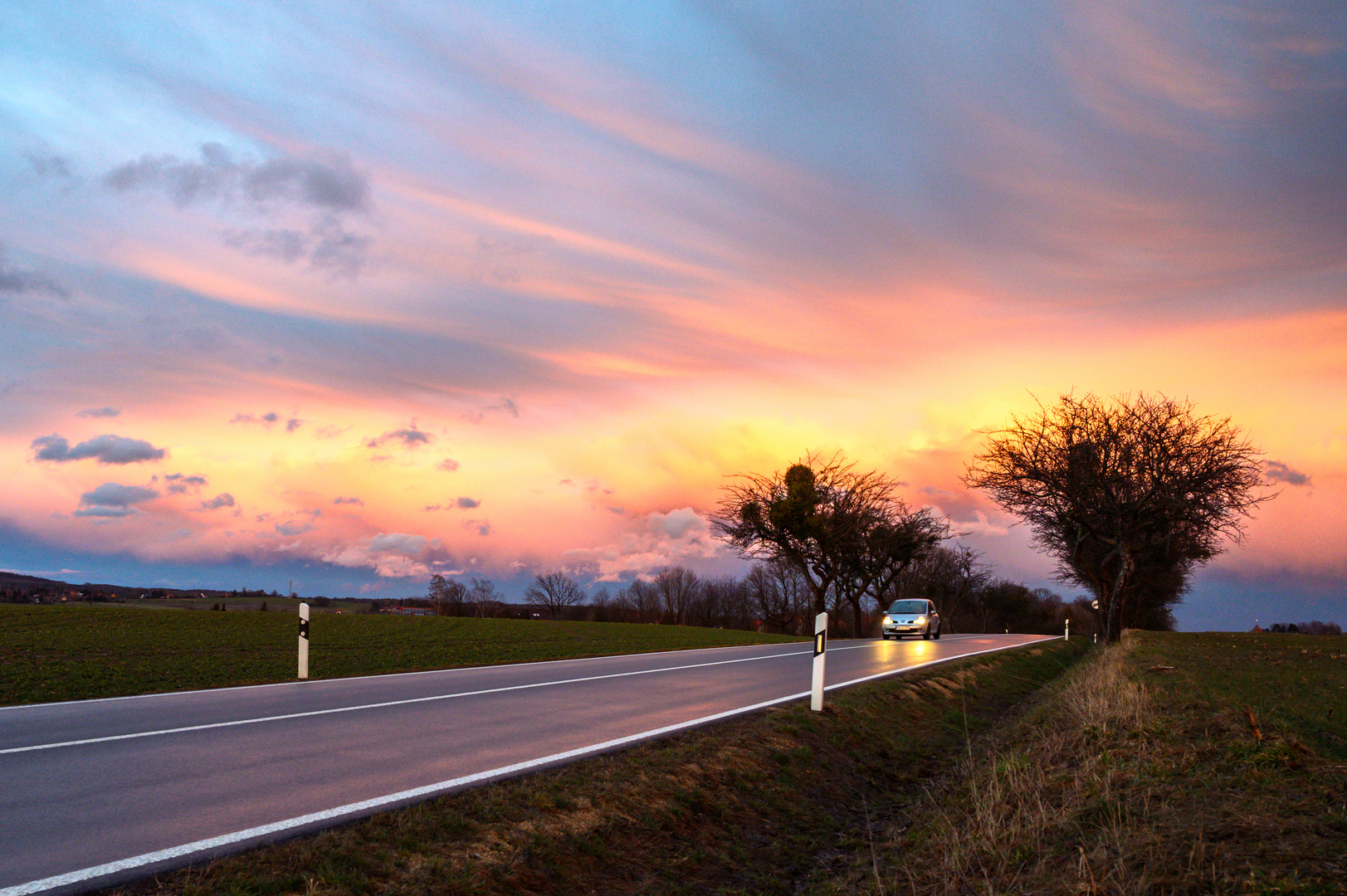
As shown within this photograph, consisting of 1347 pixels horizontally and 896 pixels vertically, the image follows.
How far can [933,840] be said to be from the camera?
6750 mm

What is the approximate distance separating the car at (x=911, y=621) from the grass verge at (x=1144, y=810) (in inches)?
840

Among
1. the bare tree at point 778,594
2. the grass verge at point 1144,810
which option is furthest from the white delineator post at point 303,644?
the bare tree at point 778,594

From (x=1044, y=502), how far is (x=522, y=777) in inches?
1285

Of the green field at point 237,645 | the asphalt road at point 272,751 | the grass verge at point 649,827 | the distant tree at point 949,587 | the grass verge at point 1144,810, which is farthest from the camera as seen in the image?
the distant tree at point 949,587

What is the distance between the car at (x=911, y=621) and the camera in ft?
106

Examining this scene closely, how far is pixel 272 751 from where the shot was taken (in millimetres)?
7602

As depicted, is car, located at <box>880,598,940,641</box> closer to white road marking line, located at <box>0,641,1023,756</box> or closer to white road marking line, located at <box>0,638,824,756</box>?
white road marking line, located at <box>0,641,1023,756</box>

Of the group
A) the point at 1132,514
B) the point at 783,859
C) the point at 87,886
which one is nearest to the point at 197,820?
the point at 87,886

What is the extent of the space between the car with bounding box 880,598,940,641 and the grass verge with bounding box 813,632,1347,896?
21.3 m

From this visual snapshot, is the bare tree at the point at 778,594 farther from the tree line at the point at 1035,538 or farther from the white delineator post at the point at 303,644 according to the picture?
the white delineator post at the point at 303,644

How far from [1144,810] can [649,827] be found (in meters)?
3.44

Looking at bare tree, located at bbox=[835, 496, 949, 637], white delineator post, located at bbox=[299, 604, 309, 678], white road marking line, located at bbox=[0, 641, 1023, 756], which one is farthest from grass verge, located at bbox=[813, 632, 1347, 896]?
bare tree, located at bbox=[835, 496, 949, 637]

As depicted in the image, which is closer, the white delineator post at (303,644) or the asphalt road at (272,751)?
the asphalt road at (272,751)

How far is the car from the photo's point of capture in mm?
32406
